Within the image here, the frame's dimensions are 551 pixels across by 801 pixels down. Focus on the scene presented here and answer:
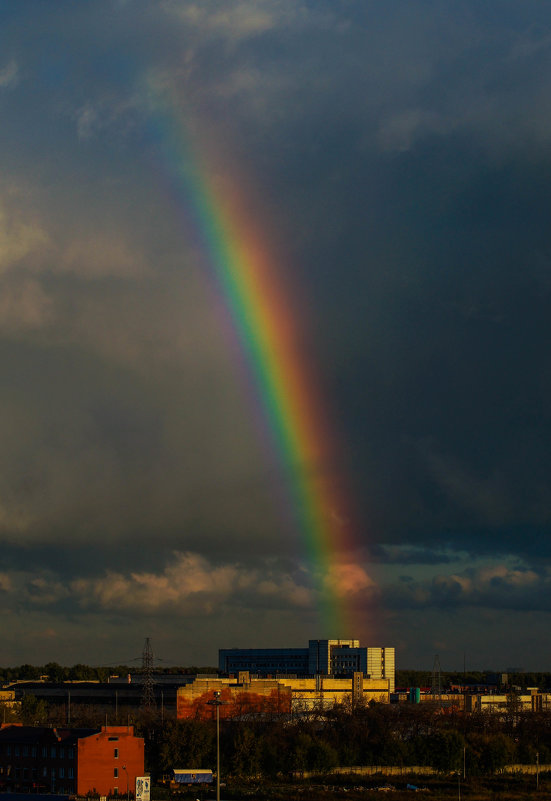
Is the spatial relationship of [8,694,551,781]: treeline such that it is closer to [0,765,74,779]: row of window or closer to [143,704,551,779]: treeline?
[143,704,551,779]: treeline

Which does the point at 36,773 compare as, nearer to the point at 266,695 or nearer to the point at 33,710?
the point at 266,695

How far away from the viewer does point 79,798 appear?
9444 centimetres

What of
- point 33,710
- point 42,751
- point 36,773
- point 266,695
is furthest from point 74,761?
point 33,710

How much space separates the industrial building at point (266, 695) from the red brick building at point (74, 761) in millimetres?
36045

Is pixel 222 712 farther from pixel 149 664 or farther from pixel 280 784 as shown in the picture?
pixel 280 784

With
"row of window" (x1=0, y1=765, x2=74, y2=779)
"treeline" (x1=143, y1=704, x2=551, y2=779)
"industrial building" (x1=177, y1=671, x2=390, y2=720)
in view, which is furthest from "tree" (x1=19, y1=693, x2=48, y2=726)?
"row of window" (x1=0, y1=765, x2=74, y2=779)

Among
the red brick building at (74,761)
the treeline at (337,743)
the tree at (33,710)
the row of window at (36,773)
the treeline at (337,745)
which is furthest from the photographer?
the tree at (33,710)

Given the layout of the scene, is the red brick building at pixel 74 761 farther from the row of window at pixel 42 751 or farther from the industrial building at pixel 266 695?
the industrial building at pixel 266 695

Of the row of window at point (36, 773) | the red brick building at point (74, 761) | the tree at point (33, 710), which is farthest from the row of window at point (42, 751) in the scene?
the tree at point (33, 710)

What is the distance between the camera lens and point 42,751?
4136 inches

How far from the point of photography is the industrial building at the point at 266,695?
155500mm

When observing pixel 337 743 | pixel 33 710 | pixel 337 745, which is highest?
pixel 337 743

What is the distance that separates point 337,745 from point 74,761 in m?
35.5

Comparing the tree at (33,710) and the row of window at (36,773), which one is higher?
the row of window at (36,773)
